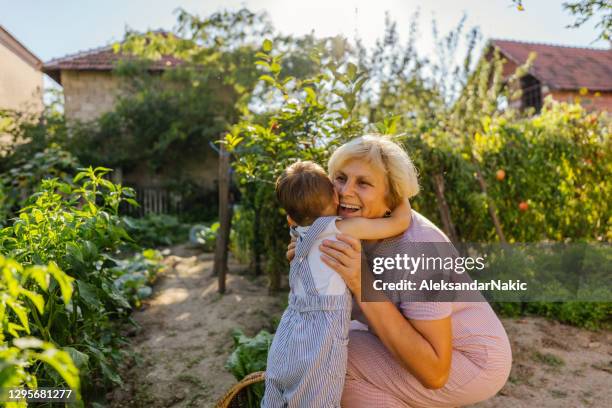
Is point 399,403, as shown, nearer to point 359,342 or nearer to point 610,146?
point 359,342

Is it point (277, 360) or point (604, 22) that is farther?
point (604, 22)

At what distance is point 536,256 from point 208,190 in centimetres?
1076

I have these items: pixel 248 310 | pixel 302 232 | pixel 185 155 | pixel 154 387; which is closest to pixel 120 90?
pixel 185 155

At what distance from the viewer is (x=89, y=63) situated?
52.5ft

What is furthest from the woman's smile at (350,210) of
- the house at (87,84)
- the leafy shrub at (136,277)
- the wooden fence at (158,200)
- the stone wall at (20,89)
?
the house at (87,84)

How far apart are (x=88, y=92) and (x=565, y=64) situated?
15454 mm

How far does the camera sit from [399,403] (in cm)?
205

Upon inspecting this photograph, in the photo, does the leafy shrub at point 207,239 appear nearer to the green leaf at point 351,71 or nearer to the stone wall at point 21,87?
the stone wall at point 21,87

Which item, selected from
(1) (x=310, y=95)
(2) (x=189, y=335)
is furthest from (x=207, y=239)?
(1) (x=310, y=95)

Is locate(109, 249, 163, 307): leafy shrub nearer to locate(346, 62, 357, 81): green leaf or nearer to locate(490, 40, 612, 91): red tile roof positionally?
locate(346, 62, 357, 81): green leaf

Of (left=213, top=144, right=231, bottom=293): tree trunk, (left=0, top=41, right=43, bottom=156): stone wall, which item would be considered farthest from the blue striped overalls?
(left=0, top=41, right=43, bottom=156): stone wall

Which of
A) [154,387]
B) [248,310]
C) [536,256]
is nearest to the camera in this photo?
[154,387]

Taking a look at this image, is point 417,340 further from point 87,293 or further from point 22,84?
point 22,84

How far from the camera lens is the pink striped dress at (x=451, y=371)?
2037 millimetres
